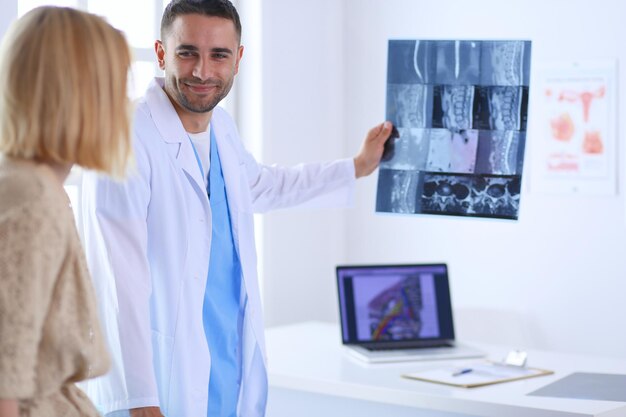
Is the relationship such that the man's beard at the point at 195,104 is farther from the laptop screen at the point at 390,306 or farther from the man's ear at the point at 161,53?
the laptop screen at the point at 390,306

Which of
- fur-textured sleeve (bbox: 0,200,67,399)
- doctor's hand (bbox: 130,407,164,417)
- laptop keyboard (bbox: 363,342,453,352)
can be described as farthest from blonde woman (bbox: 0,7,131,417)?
laptop keyboard (bbox: 363,342,453,352)

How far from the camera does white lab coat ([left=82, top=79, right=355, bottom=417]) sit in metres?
1.82

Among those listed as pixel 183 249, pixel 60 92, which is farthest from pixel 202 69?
pixel 60 92

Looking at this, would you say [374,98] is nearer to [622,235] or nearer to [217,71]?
[622,235]

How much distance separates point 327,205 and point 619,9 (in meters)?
1.53

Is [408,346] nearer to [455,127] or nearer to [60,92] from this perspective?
[455,127]

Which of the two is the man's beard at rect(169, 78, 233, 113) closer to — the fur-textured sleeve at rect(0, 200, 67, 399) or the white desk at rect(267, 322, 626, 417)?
the white desk at rect(267, 322, 626, 417)

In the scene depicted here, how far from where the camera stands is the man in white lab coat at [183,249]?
1.83 m

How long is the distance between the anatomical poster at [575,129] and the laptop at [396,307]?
0.97 m

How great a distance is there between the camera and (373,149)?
2641mm

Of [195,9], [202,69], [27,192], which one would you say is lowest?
[27,192]

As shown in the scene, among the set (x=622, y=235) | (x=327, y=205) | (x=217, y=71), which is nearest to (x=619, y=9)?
(x=622, y=235)

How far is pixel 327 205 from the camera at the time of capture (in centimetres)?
258

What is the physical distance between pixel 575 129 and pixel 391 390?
159 cm
